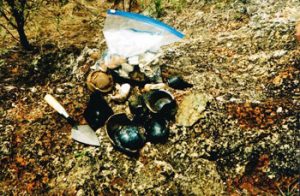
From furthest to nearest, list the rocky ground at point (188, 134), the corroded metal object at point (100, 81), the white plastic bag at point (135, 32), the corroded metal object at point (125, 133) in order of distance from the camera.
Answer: the white plastic bag at point (135, 32) < the corroded metal object at point (100, 81) < the corroded metal object at point (125, 133) < the rocky ground at point (188, 134)

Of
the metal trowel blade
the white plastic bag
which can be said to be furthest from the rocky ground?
the white plastic bag

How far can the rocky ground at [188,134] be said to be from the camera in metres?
2.30

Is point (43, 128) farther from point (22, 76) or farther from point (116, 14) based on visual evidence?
point (116, 14)

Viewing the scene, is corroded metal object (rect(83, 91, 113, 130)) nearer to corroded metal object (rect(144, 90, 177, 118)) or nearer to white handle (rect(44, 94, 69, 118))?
white handle (rect(44, 94, 69, 118))

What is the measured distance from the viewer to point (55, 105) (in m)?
2.69

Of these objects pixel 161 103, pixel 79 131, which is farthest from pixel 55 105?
pixel 161 103

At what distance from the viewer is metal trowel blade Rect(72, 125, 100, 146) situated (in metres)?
2.49

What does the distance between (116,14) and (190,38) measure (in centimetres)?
98

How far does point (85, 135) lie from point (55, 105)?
0.38m

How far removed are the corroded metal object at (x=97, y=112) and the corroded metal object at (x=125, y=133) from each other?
0.28 feet

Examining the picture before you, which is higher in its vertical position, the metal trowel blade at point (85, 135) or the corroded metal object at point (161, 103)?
the corroded metal object at point (161, 103)

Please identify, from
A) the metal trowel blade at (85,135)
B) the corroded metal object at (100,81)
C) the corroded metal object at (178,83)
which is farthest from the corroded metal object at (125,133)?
the corroded metal object at (178,83)

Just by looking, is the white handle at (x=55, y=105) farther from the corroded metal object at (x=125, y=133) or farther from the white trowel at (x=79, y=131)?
the corroded metal object at (x=125, y=133)

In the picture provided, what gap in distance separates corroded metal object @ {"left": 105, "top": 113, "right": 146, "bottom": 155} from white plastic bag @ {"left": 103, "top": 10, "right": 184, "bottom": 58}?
0.72 metres
